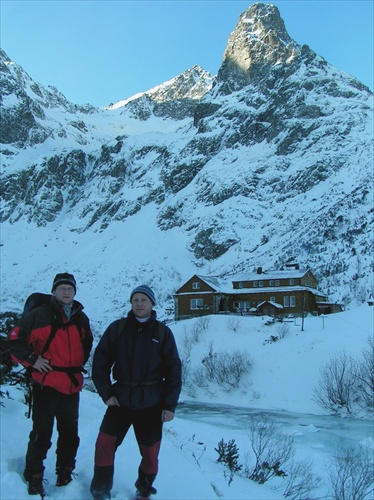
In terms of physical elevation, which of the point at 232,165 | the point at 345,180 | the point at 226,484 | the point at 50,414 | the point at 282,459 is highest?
the point at 232,165

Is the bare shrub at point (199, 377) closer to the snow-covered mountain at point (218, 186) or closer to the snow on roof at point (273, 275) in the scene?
the snow on roof at point (273, 275)

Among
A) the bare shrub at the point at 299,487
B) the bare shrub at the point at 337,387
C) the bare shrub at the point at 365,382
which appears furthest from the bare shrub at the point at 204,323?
the bare shrub at the point at 299,487

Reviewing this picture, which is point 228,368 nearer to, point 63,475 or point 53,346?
point 63,475

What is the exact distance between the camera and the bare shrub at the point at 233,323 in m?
36.8

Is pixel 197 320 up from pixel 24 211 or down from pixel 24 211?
down

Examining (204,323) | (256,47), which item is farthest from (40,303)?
(256,47)

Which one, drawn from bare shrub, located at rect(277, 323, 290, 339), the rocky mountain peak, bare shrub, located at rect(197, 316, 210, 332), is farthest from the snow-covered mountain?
bare shrub, located at rect(197, 316, 210, 332)

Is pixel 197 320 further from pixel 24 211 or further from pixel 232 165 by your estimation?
pixel 24 211

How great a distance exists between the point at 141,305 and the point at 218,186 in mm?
76213

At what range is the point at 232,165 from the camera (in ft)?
280

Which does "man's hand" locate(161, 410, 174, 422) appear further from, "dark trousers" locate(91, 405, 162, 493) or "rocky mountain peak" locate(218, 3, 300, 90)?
"rocky mountain peak" locate(218, 3, 300, 90)

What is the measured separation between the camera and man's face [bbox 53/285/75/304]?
470 centimetres

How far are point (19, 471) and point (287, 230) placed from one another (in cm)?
6122

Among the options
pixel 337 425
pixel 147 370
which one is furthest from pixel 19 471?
pixel 337 425
